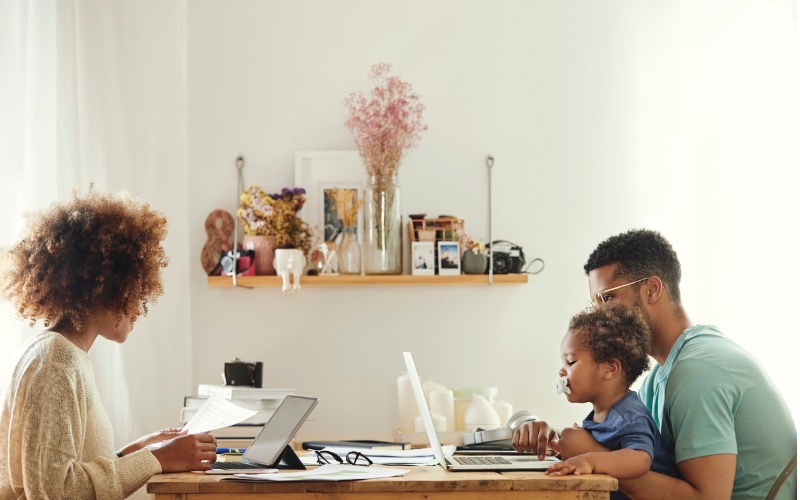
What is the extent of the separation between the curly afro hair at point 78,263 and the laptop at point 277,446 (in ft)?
1.30

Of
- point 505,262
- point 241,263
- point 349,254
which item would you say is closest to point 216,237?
point 241,263

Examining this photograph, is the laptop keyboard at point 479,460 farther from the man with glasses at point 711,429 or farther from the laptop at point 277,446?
the laptop at point 277,446

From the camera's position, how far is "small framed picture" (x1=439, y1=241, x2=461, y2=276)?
129 inches

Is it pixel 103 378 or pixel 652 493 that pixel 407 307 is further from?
pixel 652 493

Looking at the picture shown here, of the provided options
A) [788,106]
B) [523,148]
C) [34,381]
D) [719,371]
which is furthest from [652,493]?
[788,106]

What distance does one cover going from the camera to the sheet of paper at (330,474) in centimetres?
164

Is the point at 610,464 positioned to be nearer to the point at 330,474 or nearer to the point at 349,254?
the point at 330,474

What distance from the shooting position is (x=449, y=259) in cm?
329

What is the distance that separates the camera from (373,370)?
3.42 metres

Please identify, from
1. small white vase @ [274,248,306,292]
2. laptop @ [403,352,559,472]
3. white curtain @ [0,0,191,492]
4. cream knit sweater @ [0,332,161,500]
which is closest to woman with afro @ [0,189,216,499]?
cream knit sweater @ [0,332,161,500]

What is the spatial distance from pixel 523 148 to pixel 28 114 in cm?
176

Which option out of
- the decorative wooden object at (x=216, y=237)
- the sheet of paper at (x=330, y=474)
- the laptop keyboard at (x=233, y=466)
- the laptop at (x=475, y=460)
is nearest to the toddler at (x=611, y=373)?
the laptop at (x=475, y=460)

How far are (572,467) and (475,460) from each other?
287mm

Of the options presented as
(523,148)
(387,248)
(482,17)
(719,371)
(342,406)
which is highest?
(482,17)
